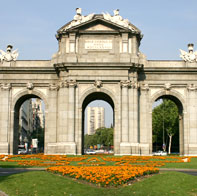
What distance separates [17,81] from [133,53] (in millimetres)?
17989

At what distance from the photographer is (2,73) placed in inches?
2315

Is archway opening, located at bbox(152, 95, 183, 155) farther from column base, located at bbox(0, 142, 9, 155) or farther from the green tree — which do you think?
column base, located at bbox(0, 142, 9, 155)

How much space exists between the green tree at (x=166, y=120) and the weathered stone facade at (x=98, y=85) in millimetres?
46859

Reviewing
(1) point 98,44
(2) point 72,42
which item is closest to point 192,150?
(1) point 98,44

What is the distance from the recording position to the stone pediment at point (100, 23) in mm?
56188

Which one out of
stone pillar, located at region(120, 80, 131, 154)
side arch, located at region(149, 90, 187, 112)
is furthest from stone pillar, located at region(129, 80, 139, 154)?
side arch, located at region(149, 90, 187, 112)

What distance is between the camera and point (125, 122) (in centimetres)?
5434

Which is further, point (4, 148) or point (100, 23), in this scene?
point (4, 148)

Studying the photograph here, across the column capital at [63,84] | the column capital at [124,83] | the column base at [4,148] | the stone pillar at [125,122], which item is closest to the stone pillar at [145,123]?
the stone pillar at [125,122]

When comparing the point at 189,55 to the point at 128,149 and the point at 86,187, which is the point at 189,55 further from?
the point at 86,187

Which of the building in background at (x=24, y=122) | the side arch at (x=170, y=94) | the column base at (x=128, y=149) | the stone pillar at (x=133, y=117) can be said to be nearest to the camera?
the column base at (x=128, y=149)

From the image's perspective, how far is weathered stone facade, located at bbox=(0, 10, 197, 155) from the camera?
2163 inches

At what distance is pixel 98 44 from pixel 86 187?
3704 centimetres

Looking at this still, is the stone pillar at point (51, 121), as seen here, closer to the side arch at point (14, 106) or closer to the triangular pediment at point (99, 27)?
the side arch at point (14, 106)
